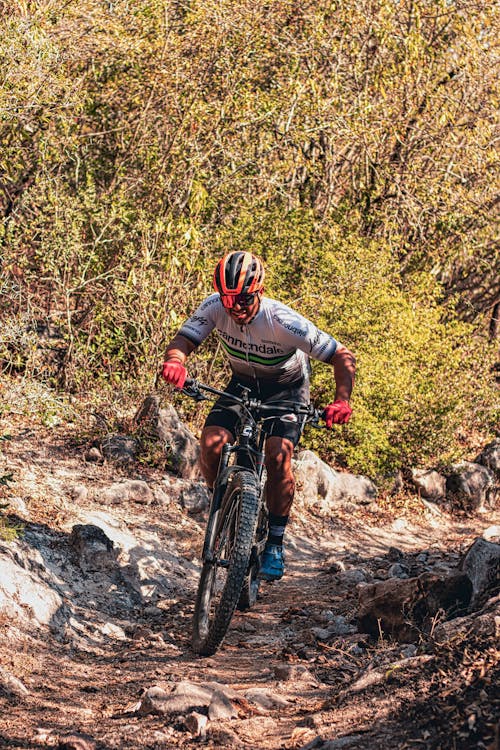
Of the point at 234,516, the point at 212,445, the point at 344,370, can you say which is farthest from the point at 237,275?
the point at 234,516

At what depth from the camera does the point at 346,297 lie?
1048 cm

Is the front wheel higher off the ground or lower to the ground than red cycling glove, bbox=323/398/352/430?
lower

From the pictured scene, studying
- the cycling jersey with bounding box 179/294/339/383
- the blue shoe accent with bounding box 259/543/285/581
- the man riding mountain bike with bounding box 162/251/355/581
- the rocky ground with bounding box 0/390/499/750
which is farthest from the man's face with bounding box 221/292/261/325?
the rocky ground with bounding box 0/390/499/750

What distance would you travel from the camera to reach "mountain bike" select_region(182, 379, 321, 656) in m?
4.91

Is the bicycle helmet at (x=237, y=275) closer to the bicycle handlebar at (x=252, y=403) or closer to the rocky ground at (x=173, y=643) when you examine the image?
the bicycle handlebar at (x=252, y=403)

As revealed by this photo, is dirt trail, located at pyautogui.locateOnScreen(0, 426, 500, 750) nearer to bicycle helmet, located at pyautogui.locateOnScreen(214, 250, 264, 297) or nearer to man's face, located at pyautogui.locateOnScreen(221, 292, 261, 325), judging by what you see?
man's face, located at pyautogui.locateOnScreen(221, 292, 261, 325)

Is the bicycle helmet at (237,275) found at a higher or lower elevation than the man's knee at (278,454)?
higher

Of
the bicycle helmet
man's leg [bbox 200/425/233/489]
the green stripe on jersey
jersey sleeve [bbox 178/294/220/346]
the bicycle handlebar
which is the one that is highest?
the bicycle helmet

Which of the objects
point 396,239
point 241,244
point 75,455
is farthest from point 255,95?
point 75,455


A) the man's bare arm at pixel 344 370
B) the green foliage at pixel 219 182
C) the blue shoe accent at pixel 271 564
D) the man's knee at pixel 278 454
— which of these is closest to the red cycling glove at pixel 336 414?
the man's bare arm at pixel 344 370

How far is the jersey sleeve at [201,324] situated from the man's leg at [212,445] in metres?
0.57

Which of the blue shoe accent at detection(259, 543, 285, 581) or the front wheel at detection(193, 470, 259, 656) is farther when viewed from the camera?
the blue shoe accent at detection(259, 543, 285, 581)

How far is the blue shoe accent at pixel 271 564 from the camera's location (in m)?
5.75

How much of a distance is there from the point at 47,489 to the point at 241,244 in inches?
155
